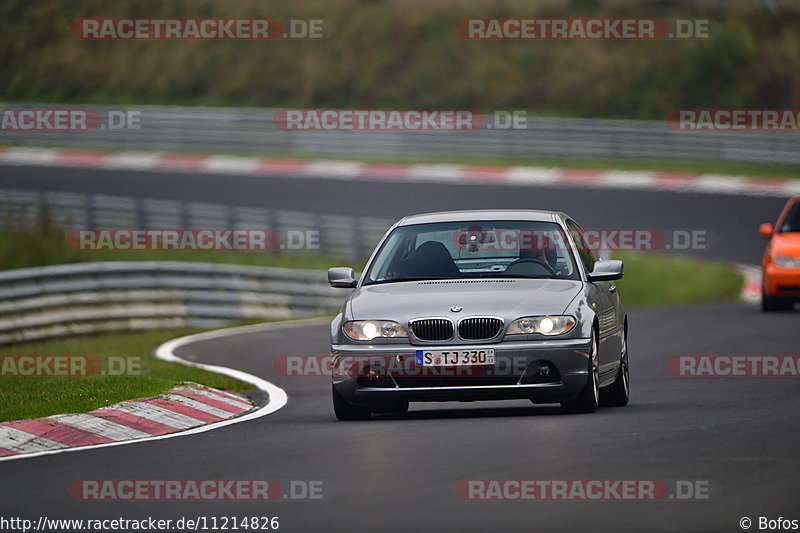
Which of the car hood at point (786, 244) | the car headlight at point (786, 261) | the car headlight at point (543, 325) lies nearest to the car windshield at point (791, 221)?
the car hood at point (786, 244)

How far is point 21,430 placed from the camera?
11.0 metres

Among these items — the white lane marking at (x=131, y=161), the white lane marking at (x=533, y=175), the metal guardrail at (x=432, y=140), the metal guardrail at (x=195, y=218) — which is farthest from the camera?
the white lane marking at (x=131, y=161)

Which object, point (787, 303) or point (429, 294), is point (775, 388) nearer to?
point (429, 294)

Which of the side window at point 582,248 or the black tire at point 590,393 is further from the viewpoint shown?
the side window at point 582,248

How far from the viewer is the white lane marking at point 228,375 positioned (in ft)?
35.8

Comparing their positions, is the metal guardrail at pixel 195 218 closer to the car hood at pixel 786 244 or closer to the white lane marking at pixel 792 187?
the car hood at pixel 786 244

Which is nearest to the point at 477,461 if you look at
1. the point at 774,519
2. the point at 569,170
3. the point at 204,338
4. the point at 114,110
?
the point at 774,519

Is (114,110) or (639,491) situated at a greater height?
(114,110)

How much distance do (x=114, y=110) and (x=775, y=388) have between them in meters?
32.8

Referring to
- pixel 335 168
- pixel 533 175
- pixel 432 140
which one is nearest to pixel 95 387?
pixel 533 175

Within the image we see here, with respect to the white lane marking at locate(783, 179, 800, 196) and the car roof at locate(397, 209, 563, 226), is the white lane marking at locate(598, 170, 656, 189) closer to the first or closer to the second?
the white lane marking at locate(783, 179, 800, 196)

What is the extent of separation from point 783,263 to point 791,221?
0.90m

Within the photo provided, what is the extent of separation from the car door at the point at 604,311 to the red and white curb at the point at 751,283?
43.8 feet

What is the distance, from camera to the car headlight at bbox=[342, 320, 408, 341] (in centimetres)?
1117
